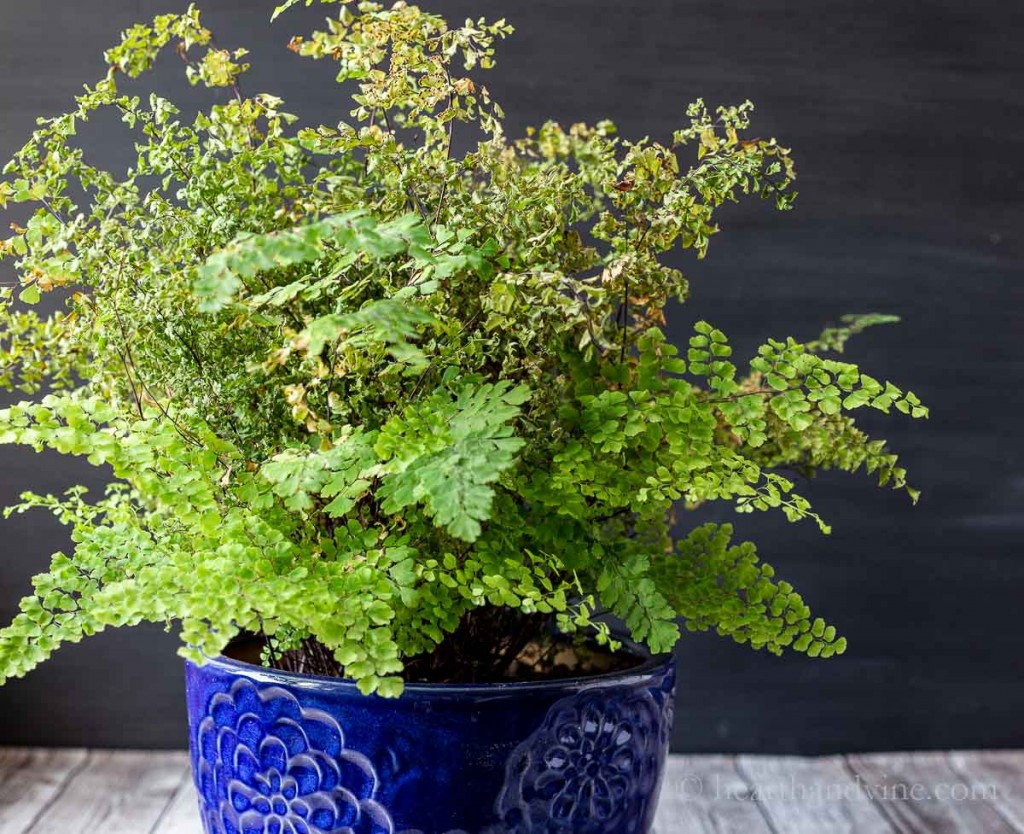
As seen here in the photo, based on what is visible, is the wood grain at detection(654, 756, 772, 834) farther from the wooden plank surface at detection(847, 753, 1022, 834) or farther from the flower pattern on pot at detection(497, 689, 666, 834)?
the flower pattern on pot at detection(497, 689, 666, 834)

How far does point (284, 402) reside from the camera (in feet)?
2.68

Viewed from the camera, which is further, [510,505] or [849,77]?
[849,77]

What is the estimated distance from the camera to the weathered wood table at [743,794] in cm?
126

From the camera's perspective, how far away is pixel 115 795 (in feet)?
4.43

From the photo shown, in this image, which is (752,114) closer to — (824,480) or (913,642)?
(824,480)

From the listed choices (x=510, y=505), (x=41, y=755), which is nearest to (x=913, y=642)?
(x=510, y=505)

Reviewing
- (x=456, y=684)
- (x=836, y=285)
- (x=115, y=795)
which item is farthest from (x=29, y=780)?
(x=836, y=285)

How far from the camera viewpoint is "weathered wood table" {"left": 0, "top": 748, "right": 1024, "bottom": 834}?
126 centimetres

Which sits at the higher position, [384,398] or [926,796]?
[384,398]

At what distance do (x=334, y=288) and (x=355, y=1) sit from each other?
814mm

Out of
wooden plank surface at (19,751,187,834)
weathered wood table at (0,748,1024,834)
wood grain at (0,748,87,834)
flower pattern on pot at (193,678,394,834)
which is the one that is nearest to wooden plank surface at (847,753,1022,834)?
weathered wood table at (0,748,1024,834)

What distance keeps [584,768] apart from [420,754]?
0.12m

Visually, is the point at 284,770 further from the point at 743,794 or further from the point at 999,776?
the point at 999,776

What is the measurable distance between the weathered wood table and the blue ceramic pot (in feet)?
1.67
